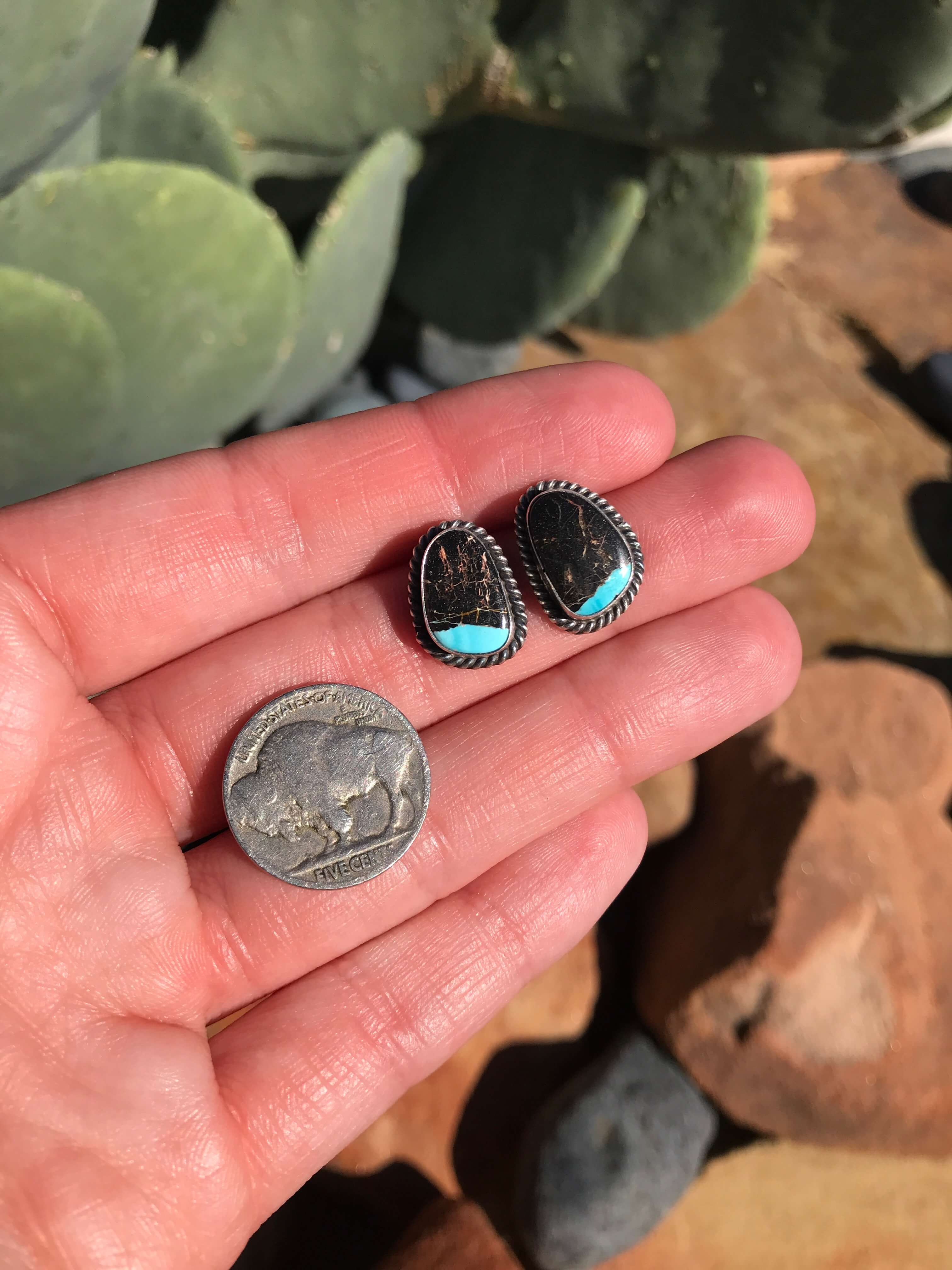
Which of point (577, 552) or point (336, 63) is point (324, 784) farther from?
point (336, 63)

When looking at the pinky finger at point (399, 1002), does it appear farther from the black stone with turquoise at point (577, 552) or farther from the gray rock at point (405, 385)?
the gray rock at point (405, 385)

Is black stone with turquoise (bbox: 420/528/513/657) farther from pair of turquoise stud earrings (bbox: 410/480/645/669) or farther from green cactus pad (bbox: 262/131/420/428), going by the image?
green cactus pad (bbox: 262/131/420/428)

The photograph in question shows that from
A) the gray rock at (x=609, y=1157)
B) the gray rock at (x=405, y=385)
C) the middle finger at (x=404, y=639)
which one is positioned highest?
the middle finger at (x=404, y=639)

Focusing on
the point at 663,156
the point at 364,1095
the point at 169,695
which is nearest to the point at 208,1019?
the point at 364,1095

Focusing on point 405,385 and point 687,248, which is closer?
point 687,248

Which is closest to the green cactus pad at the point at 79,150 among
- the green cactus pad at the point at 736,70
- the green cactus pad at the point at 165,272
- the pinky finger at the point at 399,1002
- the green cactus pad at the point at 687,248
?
the green cactus pad at the point at 165,272

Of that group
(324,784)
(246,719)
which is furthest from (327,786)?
(246,719)

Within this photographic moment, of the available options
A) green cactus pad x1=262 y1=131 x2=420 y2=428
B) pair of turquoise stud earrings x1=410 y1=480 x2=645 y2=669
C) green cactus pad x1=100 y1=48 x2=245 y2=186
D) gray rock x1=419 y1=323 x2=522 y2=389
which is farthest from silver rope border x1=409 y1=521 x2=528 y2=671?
gray rock x1=419 y1=323 x2=522 y2=389
